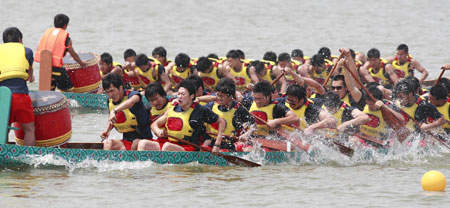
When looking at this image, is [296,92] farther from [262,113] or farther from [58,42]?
[58,42]

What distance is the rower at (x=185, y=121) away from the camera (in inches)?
322

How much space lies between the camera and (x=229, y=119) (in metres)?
8.69

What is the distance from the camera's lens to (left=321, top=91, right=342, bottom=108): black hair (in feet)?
30.7

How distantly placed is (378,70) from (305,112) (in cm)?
581

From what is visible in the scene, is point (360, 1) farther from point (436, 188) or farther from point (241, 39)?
point (436, 188)

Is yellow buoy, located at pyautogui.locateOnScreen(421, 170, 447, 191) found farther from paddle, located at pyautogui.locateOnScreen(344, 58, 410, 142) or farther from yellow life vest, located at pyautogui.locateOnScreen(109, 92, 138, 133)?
yellow life vest, located at pyautogui.locateOnScreen(109, 92, 138, 133)

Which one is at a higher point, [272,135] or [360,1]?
[360,1]

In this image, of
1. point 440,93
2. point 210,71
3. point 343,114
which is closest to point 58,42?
point 210,71

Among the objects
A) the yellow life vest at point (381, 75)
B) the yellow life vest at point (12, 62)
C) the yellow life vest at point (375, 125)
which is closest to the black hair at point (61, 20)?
the yellow life vest at point (12, 62)

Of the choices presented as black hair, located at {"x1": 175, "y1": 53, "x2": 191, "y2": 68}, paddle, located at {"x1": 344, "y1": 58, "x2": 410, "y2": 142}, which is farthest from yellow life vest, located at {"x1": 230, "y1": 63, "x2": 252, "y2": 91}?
paddle, located at {"x1": 344, "y1": 58, "x2": 410, "y2": 142}

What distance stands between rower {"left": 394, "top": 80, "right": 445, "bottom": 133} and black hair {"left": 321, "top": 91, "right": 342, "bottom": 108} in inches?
39.4

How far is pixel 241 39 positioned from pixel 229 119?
15.8m

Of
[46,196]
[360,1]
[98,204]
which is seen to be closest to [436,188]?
[98,204]

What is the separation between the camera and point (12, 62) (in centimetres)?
798
